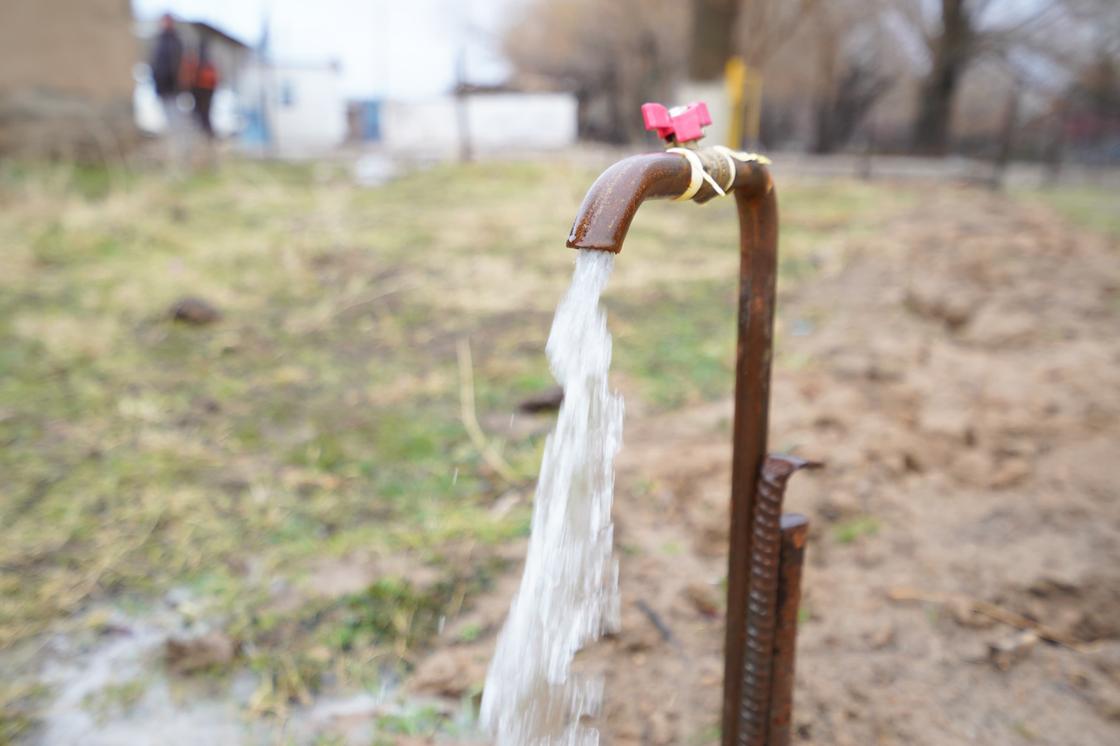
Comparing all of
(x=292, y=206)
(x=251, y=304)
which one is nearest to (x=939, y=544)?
(x=251, y=304)

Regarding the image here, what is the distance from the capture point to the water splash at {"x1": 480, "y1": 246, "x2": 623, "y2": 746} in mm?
1190

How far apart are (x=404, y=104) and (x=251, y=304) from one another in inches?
859

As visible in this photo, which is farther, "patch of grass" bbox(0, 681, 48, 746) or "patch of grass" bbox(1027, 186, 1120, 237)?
"patch of grass" bbox(1027, 186, 1120, 237)

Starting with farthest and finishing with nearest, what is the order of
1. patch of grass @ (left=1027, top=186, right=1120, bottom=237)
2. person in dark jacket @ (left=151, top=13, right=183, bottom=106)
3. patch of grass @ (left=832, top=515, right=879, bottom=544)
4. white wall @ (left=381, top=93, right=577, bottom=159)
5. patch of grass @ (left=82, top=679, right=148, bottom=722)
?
white wall @ (left=381, top=93, right=577, bottom=159)
person in dark jacket @ (left=151, top=13, right=183, bottom=106)
patch of grass @ (left=1027, top=186, right=1120, bottom=237)
patch of grass @ (left=832, top=515, right=879, bottom=544)
patch of grass @ (left=82, top=679, right=148, bottom=722)

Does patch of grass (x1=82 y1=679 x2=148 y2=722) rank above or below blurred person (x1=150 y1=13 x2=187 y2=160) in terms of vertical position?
below

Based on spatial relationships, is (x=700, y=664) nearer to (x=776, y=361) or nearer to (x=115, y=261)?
(x=776, y=361)

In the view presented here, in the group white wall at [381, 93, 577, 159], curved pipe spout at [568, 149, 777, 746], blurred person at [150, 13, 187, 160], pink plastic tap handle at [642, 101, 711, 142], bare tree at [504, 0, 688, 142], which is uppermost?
bare tree at [504, 0, 688, 142]

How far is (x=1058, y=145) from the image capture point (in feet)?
44.1

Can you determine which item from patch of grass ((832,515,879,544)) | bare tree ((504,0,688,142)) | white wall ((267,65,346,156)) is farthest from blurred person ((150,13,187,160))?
white wall ((267,65,346,156))

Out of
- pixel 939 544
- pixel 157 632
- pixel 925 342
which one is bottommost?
pixel 157 632

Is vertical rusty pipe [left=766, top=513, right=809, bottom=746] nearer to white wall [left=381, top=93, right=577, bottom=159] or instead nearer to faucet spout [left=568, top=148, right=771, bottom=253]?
faucet spout [left=568, top=148, right=771, bottom=253]

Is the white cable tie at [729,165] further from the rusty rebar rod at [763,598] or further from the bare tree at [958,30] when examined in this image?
the bare tree at [958,30]

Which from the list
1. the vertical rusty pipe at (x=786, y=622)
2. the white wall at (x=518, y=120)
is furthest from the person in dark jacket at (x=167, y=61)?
the white wall at (x=518, y=120)

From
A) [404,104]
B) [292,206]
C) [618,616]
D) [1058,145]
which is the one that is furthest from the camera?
[404,104]
